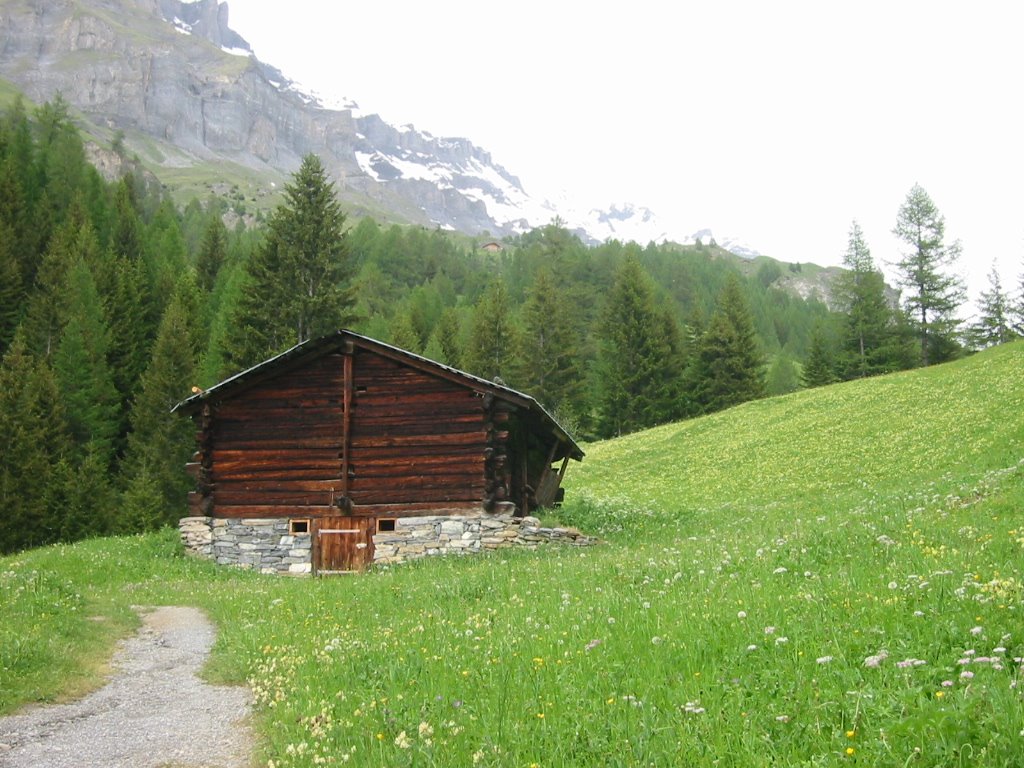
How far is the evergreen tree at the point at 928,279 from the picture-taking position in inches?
2505

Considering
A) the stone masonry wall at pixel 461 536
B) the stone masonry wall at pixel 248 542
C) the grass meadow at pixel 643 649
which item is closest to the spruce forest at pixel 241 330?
the stone masonry wall at pixel 248 542

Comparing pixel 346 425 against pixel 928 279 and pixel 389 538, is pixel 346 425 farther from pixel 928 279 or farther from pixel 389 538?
pixel 928 279

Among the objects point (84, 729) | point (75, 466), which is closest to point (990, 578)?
point (84, 729)

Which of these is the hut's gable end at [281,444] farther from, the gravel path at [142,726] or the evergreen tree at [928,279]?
the evergreen tree at [928,279]

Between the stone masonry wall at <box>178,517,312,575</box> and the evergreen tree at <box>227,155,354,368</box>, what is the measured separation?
892 inches

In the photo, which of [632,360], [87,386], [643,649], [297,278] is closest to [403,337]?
[632,360]

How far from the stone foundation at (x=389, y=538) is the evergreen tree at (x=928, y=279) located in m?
52.0

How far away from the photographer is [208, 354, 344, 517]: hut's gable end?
24781mm

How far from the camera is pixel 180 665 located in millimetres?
11047

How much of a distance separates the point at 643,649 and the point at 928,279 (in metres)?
66.3

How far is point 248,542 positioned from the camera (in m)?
24.9

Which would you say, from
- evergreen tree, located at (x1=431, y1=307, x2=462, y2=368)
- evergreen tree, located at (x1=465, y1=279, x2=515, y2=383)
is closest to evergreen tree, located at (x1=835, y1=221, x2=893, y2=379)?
evergreen tree, located at (x1=465, y1=279, x2=515, y2=383)

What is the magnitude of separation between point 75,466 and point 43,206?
37.8m

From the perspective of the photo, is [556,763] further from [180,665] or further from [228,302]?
[228,302]
